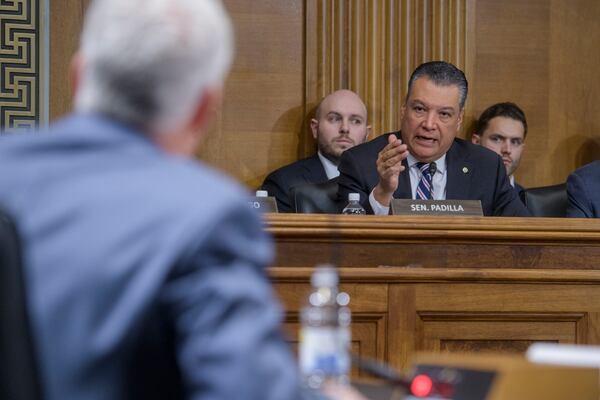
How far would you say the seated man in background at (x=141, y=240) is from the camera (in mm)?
1229

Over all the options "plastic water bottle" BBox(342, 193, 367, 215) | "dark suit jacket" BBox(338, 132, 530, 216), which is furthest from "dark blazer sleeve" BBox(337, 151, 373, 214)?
"plastic water bottle" BBox(342, 193, 367, 215)

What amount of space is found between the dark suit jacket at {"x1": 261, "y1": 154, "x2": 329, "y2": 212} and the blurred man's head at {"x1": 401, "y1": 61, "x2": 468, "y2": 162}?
77 cm

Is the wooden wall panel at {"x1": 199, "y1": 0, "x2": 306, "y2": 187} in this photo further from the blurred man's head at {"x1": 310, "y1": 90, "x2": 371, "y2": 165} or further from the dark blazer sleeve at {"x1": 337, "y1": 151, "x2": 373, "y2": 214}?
the dark blazer sleeve at {"x1": 337, "y1": 151, "x2": 373, "y2": 214}

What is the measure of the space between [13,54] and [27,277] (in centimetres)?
452

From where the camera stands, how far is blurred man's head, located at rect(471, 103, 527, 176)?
5875 mm

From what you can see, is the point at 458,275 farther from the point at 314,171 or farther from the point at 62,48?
the point at 62,48

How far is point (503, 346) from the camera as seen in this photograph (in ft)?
11.2

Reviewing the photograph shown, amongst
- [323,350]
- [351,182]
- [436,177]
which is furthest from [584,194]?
[323,350]

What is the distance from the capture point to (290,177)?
18.9ft

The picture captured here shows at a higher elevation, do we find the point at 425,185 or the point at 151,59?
the point at 151,59

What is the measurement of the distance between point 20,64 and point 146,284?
15.3 ft

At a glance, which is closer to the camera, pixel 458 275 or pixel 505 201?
pixel 458 275

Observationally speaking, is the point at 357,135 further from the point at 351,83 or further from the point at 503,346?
the point at 503,346

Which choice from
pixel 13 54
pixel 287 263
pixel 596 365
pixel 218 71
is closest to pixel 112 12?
pixel 218 71
